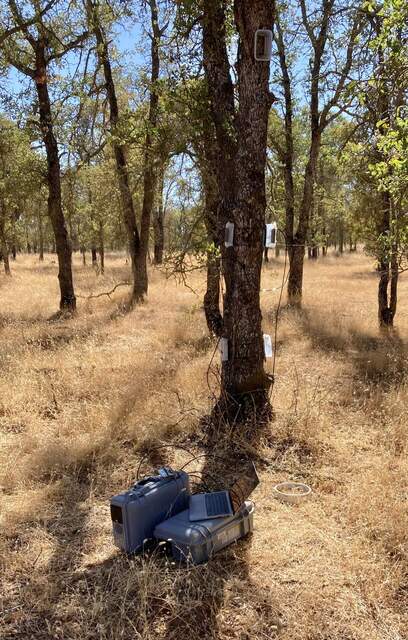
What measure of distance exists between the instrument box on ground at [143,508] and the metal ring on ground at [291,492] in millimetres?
900

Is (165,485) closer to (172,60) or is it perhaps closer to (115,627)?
(115,627)

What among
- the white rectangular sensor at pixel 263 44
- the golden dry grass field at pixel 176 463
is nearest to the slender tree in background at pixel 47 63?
the golden dry grass field at pixel 176 463

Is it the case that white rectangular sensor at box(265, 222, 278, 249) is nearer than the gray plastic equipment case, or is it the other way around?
the gray plastic equipment case

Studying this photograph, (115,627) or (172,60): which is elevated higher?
(172,60)

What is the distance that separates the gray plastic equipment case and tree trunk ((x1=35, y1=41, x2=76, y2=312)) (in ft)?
34.5

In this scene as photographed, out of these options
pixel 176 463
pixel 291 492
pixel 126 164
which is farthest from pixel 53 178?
pixel 291 492

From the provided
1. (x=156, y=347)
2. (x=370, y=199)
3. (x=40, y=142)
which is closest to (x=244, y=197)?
(x=156, y=347)

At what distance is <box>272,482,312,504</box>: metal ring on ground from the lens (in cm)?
392

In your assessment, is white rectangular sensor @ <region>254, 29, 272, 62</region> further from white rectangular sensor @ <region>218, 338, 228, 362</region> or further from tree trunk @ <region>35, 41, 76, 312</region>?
tree trunk @ <region>35, 41, 76, 312</region>

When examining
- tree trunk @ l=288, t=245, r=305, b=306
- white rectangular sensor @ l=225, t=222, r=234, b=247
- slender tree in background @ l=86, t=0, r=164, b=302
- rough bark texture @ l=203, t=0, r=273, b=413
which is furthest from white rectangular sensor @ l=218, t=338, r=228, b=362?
tree trunk @ l=288, t=245, r=305, b=306

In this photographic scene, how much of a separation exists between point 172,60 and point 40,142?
25.3 feet

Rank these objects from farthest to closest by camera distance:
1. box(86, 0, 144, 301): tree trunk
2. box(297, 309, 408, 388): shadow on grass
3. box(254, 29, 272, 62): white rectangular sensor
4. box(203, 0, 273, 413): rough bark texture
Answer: box(86, 0, 144, 301): tree trunk, box(297, 309, 408, 388): shadow on grass, box(203, 0, 273, 413): rough bark texture, box(254, 29, 272, 62): white rectangular sensor

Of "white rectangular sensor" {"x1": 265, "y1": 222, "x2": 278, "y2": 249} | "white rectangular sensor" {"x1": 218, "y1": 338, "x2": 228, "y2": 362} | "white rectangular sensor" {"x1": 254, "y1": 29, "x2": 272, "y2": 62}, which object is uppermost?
"white rectangular sensor" {"x1": 254, "y1": 29, "x2": 272, "y2": 62}

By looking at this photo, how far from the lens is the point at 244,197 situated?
510 centimetres
